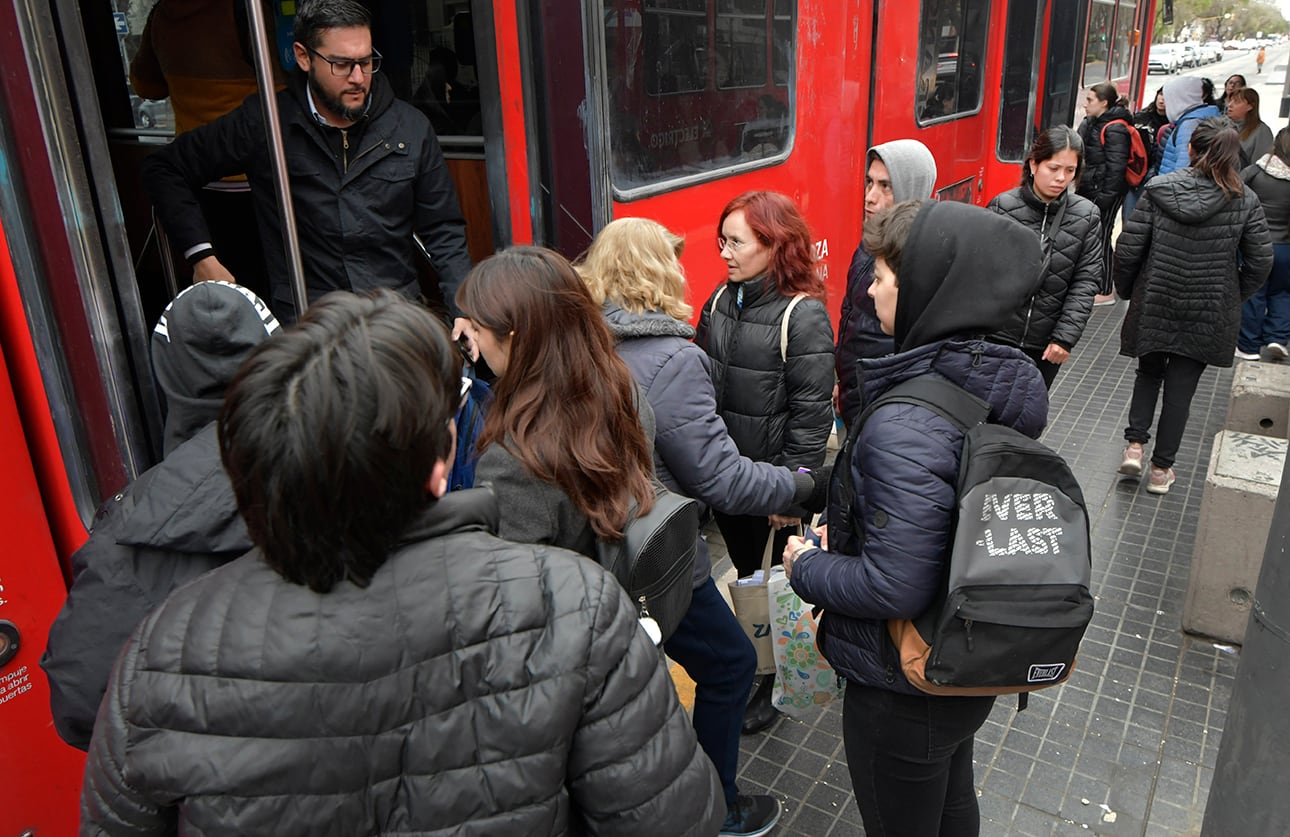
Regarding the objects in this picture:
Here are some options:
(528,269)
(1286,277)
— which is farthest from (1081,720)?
(1286,277)

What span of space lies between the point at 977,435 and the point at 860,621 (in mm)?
463

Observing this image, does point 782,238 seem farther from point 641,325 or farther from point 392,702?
point 392,702

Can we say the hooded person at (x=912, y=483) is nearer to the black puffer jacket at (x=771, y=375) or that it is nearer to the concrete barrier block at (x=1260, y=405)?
the black puffer jacket at (x=771, y=375)

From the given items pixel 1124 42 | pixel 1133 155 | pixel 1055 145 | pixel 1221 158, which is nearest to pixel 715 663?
pixel 1055 145

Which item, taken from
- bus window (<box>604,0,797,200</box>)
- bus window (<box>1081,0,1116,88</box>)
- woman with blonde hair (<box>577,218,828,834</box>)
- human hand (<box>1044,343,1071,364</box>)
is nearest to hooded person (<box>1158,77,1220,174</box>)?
bus window (<box>1081,0,1116,88</box>)

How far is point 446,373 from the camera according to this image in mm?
1143

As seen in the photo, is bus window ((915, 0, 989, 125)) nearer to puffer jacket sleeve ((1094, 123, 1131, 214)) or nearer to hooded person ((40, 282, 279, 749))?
puffer jacket sleeve ((1094, 123, 1131, 214))

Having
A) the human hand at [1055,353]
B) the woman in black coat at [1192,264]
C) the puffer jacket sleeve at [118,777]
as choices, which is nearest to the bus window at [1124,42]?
the woman in black coat at [1192,264]

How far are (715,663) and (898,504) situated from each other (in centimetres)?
86

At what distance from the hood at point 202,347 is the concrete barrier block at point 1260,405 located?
16.1 ft

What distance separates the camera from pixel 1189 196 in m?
4.52

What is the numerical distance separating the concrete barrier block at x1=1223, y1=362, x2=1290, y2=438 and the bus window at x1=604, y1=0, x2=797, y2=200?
2727 mm

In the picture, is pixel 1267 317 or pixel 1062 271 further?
pixel 1267 317

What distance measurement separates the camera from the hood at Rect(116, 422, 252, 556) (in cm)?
141
